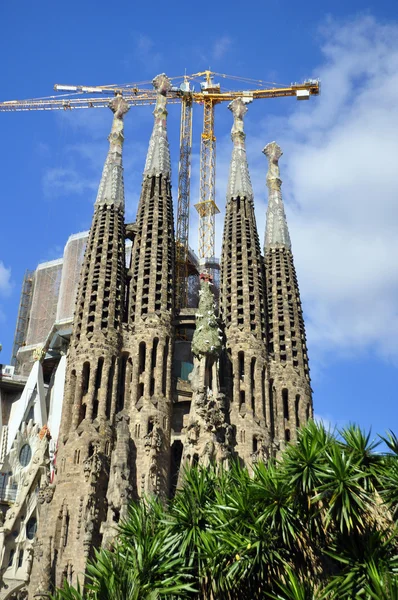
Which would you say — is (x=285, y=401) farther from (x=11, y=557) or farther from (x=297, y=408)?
(x=11, y=557)

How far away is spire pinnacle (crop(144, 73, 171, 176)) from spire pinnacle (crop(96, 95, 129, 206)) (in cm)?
176

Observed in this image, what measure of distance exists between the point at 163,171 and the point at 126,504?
2055 cm

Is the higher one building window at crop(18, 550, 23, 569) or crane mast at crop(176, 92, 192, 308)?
crane mast at crop(176, 92, 192, 308)

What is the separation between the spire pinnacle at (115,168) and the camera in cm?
4403

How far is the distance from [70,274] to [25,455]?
1429 cm

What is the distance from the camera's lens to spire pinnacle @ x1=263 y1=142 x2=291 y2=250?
46.5 m

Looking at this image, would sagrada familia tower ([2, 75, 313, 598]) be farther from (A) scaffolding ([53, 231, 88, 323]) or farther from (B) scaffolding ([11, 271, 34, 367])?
(B) scaffolding ([11, 271, 34, 367])

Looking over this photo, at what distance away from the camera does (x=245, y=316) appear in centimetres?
4159

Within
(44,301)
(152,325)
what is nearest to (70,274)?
(44,301)

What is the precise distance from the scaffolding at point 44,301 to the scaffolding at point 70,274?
2.50m

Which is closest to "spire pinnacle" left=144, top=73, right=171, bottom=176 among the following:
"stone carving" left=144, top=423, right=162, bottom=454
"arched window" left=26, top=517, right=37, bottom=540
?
"stone carving" left=144, top=423, right=162, bottom=454

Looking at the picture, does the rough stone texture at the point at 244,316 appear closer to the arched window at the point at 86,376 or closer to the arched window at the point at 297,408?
the arched window at the point at 297,408

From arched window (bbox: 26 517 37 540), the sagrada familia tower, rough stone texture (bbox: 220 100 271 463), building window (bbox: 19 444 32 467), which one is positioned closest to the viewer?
the sagrada familia tower

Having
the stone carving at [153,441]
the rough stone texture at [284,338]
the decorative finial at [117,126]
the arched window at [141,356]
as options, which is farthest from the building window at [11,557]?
the decorative finial at [117,126]
